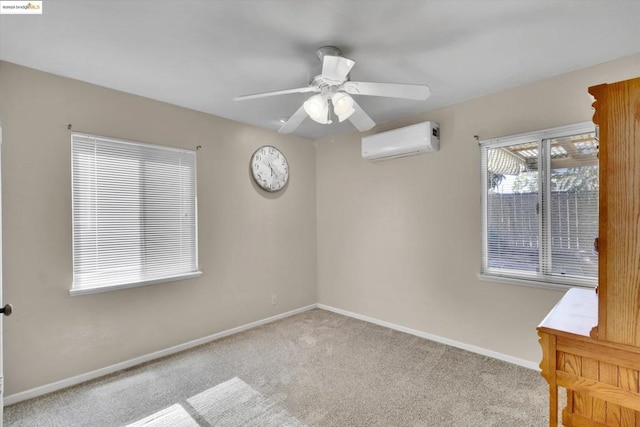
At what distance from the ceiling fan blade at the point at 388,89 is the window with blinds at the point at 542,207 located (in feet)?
4.35

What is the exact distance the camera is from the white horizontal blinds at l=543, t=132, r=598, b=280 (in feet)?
7.52

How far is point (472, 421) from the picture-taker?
6.27ft

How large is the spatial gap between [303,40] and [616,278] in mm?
1936

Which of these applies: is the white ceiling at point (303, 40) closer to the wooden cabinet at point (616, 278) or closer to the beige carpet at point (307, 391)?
the wooden cabinet at point (616, 278)

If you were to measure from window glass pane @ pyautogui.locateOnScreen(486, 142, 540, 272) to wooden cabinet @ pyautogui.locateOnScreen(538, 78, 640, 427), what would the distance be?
5.23 ft

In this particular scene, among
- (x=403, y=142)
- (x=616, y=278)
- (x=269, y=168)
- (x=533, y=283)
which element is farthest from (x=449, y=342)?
(x=269, y=168)

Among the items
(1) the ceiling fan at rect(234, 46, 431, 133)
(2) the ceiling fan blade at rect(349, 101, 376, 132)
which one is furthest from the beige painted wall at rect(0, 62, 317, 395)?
(2) the ceiling fan blade at rect(349, 101, 376, 132)

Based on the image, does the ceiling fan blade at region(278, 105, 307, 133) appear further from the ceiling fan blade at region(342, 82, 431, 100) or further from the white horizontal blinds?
the white horizontal blinds

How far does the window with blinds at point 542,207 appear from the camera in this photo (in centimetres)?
231

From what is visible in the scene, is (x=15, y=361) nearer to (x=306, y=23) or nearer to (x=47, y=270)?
(x=47, y=270)

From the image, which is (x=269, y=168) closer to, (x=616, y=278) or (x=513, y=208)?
(x=513, y=208)

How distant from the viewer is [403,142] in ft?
10.3

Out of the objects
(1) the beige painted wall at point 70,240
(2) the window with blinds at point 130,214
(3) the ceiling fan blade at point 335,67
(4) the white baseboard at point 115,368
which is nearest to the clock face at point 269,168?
(1) the beige painted wall at point 70,240

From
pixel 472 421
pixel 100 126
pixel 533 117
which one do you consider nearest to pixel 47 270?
pixel 100 126
